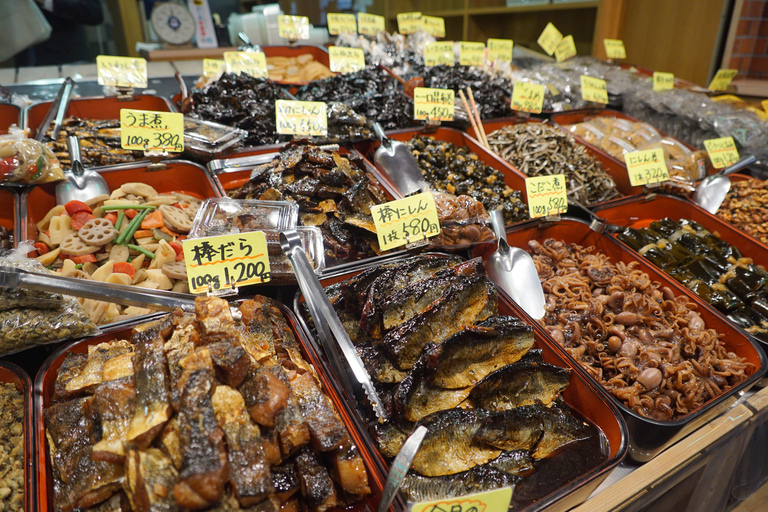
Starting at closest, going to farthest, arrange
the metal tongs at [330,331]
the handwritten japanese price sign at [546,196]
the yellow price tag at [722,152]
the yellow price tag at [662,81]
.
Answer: the metal tongs at [330,331] → the handwritten japanese price sign at [546,196] → the yellow price tag at [722,152] → the yellow price tag at [662,81]

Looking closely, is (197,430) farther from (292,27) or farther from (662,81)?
(662,81)

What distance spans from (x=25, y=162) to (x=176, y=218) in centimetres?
84

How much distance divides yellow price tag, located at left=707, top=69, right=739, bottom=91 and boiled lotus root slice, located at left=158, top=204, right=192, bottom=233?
525 cm

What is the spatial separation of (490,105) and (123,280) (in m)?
3.45

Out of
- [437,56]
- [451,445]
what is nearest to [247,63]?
[437,56]

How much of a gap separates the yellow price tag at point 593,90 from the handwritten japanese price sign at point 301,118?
261cm

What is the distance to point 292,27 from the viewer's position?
5129mm

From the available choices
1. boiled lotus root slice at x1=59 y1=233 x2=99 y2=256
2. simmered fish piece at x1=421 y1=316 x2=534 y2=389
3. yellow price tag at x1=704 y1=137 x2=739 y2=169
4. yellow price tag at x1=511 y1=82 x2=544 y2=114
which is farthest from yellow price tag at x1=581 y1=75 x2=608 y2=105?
boiled lotus root slice at x1=59 y1=233 x2=99 y2=256

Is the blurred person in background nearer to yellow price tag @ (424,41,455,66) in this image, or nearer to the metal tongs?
yellow price tag @ (424,41,455,66)

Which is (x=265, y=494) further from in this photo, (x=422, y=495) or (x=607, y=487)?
(x=607, y=487)

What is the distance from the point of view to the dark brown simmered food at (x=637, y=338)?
185 cm

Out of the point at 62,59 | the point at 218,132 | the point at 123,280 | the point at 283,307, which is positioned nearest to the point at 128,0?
the point at 62,59

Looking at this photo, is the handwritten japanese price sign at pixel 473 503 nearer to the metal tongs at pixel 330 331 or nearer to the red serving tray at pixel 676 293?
the metal tongs at pixel 330 331

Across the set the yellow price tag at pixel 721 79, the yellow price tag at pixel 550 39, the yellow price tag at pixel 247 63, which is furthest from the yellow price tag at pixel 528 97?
the yellow price tag at pixel 247 63
